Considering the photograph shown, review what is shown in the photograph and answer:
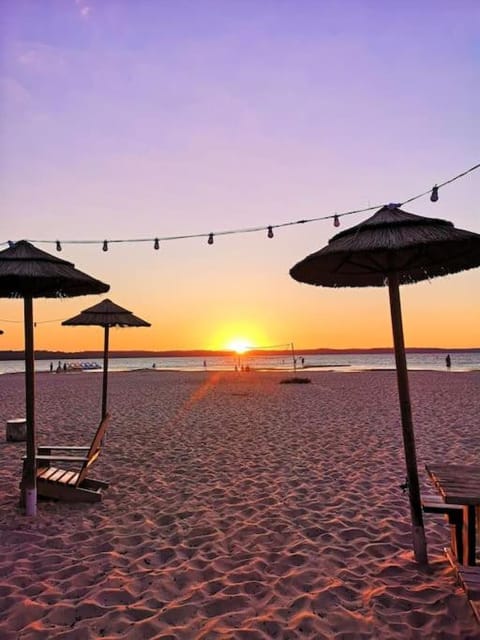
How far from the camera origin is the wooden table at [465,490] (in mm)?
2895

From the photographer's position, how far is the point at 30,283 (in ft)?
15.3

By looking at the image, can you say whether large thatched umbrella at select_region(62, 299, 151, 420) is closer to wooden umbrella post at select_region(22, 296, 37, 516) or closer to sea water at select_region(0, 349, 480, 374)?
wooden umbrella post at select_region(22, 296, 37, 516)

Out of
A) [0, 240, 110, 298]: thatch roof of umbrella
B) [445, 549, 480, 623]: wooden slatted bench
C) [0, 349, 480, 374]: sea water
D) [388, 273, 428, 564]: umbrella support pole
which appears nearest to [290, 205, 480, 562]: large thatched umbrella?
[388, 273, 428, 564]: umbrella support pole

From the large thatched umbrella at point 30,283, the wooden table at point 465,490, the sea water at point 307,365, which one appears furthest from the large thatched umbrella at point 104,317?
the sea water at point 307,365

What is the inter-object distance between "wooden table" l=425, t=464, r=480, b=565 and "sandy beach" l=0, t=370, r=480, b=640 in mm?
369

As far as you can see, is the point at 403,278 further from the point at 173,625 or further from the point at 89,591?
the point at 89,591

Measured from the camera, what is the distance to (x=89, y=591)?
3.25 meters

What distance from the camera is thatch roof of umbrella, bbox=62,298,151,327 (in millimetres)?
8805

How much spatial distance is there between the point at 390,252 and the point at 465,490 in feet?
6.04

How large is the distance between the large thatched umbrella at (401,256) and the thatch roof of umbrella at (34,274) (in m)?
2.40

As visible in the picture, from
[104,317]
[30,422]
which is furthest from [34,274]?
[104,317]

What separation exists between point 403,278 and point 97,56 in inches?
254

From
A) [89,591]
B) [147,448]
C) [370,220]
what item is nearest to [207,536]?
[89,591]

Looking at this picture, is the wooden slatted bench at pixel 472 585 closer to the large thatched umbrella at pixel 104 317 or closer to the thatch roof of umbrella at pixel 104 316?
the large thatched umbrella at pixel 104 317
